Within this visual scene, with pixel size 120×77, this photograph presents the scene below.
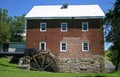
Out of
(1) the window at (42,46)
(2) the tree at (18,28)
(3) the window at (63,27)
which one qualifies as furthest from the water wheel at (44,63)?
(2) the tree at (18,28)

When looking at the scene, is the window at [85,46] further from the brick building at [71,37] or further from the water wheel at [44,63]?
the water wheel at [44,63]

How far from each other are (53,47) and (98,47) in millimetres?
6423

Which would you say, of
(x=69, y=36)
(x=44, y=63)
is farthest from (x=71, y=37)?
(x=44, y=63)

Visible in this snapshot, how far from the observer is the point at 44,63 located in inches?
1548

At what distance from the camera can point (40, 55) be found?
39250mm

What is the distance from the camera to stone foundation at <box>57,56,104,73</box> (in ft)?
132

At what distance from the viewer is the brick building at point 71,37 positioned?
4062 centimetres

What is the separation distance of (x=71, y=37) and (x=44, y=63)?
5.54m

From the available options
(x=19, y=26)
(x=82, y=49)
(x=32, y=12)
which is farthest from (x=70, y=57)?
(x=19, y=26)

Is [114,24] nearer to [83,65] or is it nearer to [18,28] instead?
[83,65]

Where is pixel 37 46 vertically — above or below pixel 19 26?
above

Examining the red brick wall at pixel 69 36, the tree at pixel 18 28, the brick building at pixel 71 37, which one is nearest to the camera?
the brick building at pixel 71 37

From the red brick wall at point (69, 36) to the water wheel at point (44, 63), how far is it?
95.0 inches

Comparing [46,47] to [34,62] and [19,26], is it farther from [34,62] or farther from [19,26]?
[19,26]
